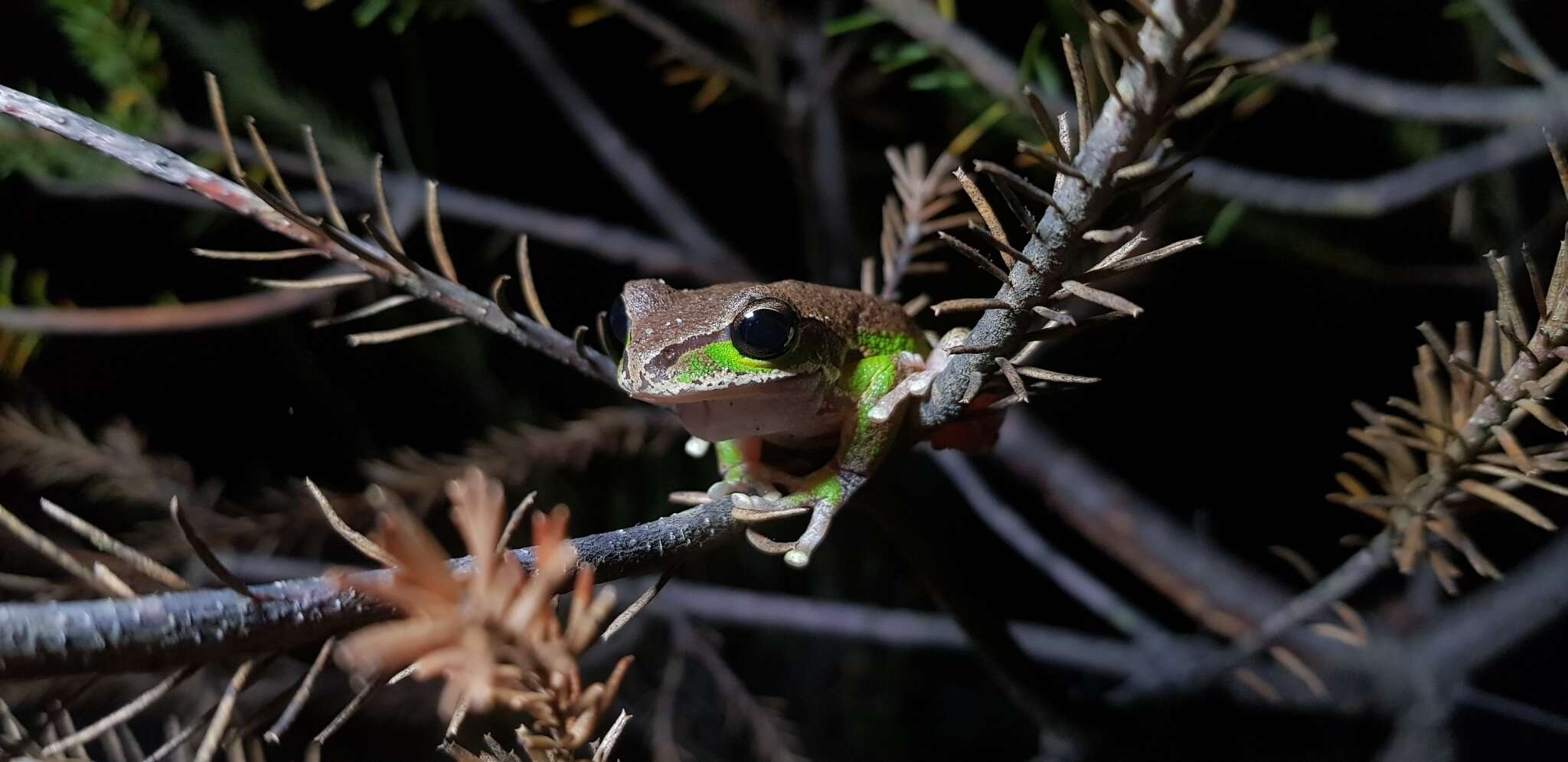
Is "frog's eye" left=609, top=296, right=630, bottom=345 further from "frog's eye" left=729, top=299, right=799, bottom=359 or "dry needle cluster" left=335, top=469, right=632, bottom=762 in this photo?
"dry needle cluster" left=335, top=469, right=632, bottom=762

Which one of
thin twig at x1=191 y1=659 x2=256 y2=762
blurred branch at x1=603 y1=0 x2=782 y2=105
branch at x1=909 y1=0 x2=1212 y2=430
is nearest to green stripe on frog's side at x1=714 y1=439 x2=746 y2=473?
branch at x1=909 y1=0 x2=1212 y2=430

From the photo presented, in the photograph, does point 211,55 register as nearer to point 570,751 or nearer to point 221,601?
point 221,601

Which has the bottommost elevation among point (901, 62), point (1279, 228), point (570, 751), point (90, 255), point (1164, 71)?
point (570, 751)

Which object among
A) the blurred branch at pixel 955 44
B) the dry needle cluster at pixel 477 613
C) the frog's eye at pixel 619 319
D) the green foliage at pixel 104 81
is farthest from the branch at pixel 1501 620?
the green foliage at pixel 104 81

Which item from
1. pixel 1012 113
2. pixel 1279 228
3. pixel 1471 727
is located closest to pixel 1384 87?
pixel 1279 228

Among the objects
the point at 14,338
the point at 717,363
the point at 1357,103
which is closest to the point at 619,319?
the point at 717,363

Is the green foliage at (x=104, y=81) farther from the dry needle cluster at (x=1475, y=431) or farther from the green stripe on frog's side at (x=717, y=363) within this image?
the dry needle cluster at (x=1475, y=431)

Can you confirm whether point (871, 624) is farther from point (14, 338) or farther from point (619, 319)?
point (14, 338)
